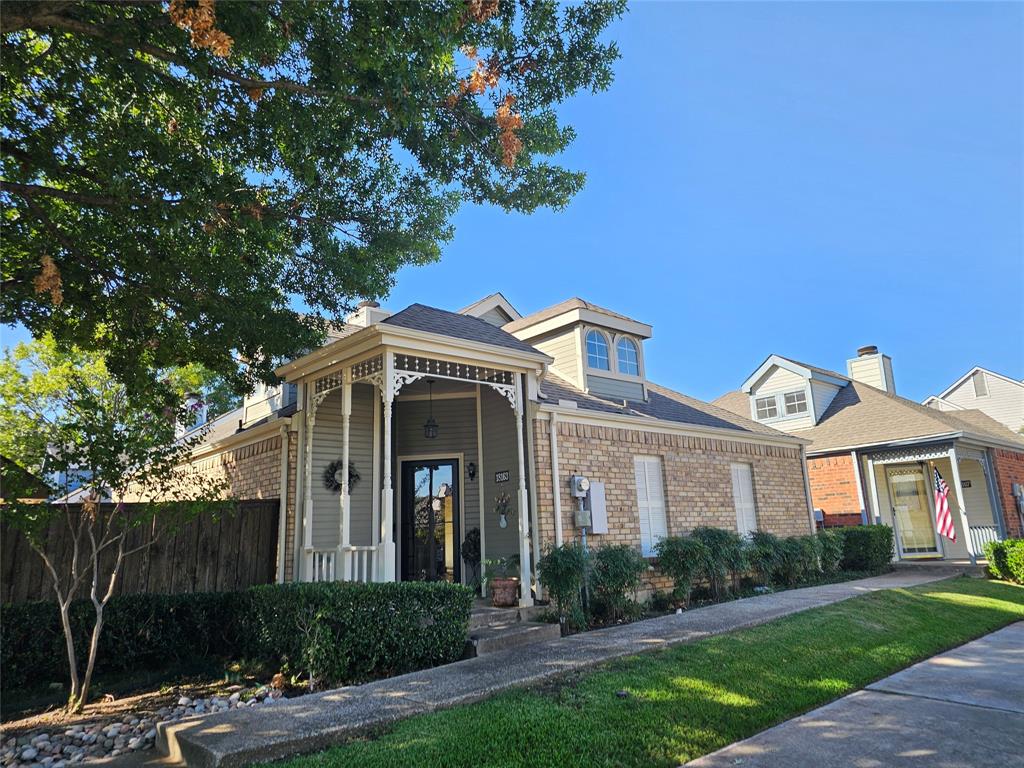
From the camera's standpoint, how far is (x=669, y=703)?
448 centimetres

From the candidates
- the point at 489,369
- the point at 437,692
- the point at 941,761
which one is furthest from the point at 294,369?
the point at 941,761

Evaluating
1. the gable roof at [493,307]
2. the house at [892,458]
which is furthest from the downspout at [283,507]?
the house at [892,458]

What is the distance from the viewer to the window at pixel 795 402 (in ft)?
59.0

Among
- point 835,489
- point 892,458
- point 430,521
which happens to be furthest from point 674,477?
point 892,458

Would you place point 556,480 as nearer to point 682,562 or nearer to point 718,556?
point 682,562

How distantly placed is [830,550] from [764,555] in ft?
8.18

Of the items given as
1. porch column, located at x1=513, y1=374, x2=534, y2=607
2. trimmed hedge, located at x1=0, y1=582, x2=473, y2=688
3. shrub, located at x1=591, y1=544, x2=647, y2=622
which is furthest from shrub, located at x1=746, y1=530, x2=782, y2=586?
trimmed hedge, located at x1=0, y1=582, x2=473, y2=688

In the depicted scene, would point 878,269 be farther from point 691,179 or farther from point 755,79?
point 755,79

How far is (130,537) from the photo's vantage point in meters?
7.52

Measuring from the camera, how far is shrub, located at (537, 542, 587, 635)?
294 inches

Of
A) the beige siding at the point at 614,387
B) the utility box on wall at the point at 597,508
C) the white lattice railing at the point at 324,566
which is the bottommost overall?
the white lattice railing at the point at 324,566

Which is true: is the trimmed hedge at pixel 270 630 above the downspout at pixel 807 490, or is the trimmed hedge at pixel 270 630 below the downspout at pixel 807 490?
below

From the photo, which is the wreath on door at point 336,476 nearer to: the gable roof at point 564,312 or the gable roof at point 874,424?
the gable roof at point 564,312

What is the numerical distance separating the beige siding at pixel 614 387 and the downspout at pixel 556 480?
7.74ft
